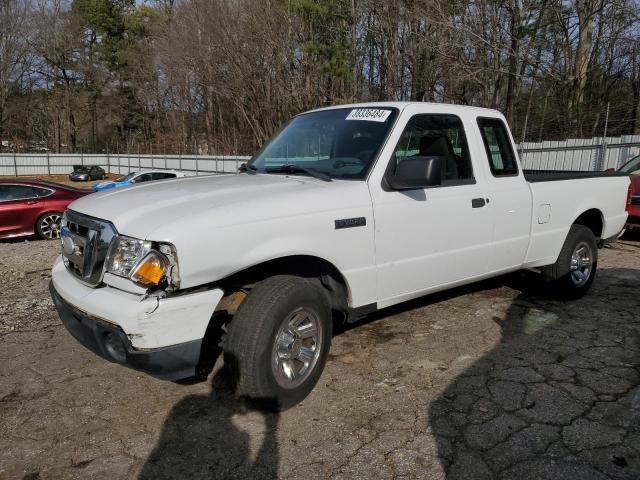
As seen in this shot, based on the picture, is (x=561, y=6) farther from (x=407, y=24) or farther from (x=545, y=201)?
(x=545, y=201)

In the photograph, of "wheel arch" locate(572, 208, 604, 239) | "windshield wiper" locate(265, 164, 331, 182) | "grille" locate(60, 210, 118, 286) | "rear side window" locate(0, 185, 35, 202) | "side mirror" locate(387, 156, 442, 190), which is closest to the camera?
"grille" locate(60, 210, 118, 286)

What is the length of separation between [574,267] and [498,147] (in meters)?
1.76

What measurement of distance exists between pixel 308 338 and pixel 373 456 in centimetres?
83

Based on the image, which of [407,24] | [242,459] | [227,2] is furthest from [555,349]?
[227,2]

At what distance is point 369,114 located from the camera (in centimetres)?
392

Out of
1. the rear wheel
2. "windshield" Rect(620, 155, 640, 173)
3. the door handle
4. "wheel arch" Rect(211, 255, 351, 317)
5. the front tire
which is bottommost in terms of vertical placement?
the rear wheel

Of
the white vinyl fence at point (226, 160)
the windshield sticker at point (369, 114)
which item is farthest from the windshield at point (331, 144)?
the white vinyl fence at point (226, 160)

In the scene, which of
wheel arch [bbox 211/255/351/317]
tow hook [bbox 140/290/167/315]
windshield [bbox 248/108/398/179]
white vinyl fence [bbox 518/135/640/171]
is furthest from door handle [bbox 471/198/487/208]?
white vinyl fence [bbox 518/135/640/171]

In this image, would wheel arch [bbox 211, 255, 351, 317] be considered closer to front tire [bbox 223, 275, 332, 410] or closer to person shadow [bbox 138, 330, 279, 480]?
front tire [bbox 223, 275, 332, 410]

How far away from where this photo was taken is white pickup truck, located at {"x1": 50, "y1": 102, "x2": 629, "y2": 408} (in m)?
2.71

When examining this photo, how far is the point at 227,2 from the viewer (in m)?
31.0

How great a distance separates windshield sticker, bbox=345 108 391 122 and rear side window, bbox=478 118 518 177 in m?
1.06

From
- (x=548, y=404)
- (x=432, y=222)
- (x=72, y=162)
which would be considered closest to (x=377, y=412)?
(x=548, y=404)

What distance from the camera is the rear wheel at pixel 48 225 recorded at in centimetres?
1084
